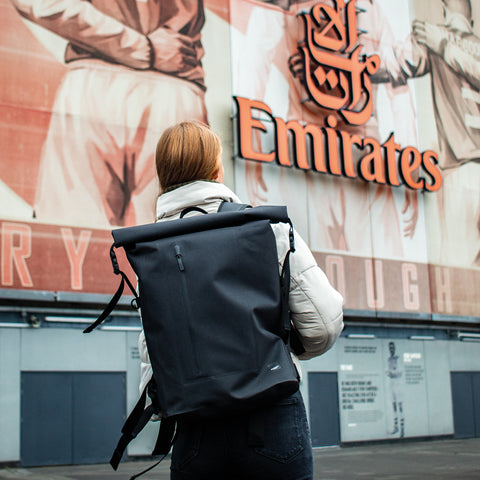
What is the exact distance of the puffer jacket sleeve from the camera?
78.4 inches

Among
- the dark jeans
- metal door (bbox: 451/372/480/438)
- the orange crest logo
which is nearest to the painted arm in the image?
the orange crest logo

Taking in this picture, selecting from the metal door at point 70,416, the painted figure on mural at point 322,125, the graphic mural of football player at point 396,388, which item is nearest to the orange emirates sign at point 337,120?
the painted figure on mural at point 322,125

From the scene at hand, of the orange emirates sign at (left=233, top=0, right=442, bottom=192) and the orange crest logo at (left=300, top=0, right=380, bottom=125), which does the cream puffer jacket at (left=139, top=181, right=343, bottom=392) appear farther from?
the orange crest logo at (left=300, top=0, right=380, bottom=125)

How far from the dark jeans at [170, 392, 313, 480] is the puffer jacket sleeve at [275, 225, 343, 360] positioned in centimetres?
19

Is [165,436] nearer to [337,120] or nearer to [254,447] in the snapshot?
[254,447]

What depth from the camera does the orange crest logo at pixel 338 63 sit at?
19297mm

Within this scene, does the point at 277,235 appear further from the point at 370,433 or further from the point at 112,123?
the point at 370,433

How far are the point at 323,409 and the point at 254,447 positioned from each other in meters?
17.0

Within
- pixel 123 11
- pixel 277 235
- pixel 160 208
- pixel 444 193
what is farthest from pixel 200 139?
pixel 444 193

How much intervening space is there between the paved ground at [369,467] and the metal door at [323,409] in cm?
39

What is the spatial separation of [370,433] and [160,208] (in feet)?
58.6

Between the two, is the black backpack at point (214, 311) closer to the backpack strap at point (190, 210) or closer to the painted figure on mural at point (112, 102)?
the backpack strap at point (190, 210)

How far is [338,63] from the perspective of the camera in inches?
780

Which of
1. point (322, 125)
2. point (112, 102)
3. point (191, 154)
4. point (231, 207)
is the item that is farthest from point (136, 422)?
point (322, 125)
